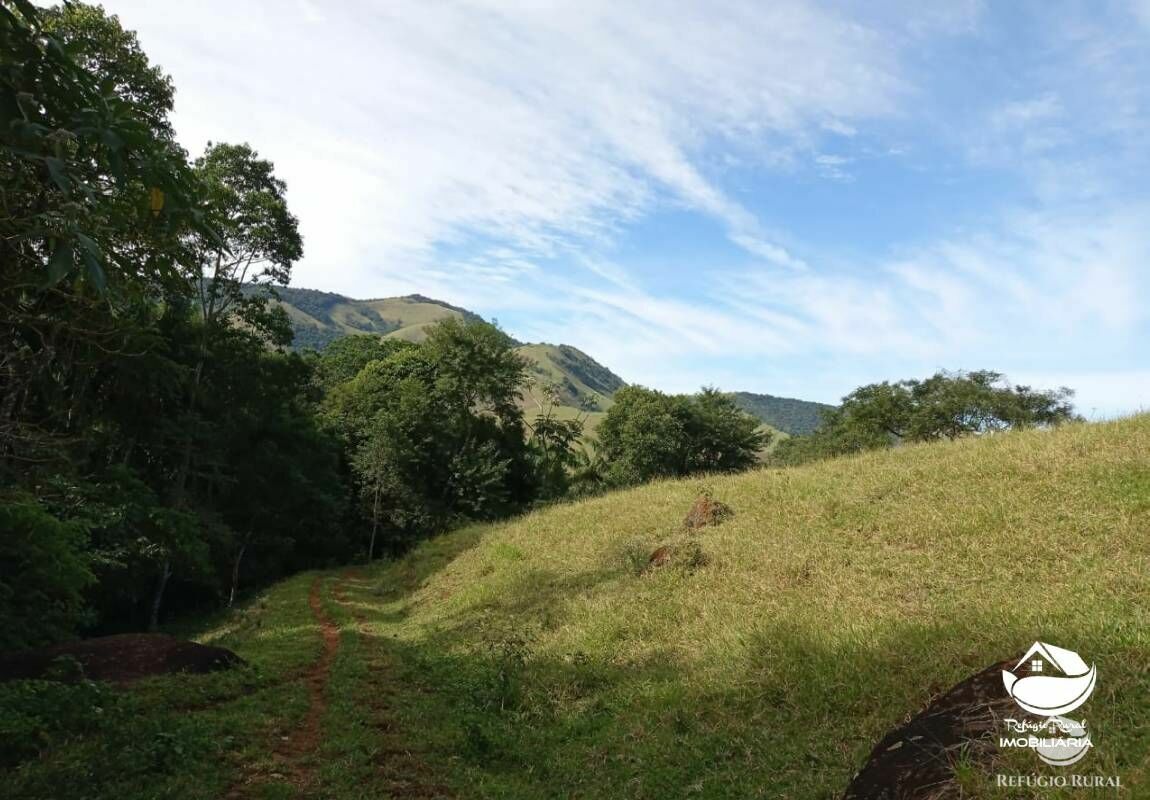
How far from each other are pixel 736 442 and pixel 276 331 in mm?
53084

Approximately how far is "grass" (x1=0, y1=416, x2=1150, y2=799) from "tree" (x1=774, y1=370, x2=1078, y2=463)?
37.7 m

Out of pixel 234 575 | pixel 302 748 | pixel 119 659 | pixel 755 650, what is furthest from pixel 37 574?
pixel 234 575

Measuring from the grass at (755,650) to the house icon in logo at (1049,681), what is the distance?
18cm

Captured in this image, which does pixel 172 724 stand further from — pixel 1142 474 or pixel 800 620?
pixel 1142 474

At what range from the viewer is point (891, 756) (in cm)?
568

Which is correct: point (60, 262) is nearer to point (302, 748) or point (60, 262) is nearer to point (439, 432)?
point (302, 748)

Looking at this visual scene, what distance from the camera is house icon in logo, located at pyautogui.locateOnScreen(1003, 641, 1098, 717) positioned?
5.89 m

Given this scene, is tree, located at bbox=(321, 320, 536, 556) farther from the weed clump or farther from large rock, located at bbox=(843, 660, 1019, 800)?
large rock, located at bbox=(843, 660, 1019, 800)

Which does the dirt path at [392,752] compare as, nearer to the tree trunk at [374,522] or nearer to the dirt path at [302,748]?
the dirt path at [302,748]

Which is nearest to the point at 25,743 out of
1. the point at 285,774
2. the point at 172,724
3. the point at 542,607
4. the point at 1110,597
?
the point at 172,724

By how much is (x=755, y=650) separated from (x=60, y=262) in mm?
10032

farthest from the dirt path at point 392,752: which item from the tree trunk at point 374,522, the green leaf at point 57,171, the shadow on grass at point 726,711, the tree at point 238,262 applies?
the tree trunk at point 374,522

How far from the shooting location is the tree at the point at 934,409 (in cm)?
5175

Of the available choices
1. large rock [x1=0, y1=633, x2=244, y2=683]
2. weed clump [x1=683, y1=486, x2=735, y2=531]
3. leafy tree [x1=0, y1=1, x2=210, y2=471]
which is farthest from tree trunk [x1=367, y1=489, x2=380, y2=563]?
leafy tree [x1=0, y1=1, x2=210, y2=471]
